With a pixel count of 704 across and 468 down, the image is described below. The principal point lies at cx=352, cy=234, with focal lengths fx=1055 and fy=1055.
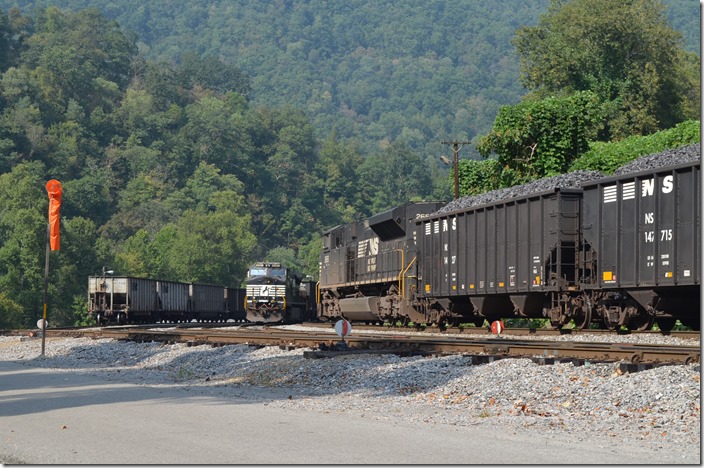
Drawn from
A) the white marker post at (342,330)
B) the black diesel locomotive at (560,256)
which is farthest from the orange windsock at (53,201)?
the white marker post at (342,330)

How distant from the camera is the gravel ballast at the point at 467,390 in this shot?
1388 cm

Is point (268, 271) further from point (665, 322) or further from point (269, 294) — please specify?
point (665, 322)

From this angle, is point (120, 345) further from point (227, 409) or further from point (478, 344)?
point (227, 409)

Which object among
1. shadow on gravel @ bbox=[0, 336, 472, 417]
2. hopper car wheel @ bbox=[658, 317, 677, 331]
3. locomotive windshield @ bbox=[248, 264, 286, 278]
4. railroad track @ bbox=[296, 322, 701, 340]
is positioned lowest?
shadow on gravel @ bbox=[0, 336, 472, 417]

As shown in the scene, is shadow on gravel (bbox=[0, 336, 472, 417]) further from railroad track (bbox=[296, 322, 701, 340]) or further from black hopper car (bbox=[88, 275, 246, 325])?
black hopper car (bbox=[88, 275, 246, 325])

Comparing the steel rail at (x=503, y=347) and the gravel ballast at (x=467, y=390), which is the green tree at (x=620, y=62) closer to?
the steel rail at (x=503, y=347)

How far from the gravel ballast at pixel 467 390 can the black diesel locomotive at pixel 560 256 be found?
5.21 meters

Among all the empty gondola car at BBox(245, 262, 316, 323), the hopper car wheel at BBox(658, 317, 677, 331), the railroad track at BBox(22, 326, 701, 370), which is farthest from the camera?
the empty gondola car at BBox(245, 262, 316, 323)

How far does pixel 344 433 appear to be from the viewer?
1289 cm

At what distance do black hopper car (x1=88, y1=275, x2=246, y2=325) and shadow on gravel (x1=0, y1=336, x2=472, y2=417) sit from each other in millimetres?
34515

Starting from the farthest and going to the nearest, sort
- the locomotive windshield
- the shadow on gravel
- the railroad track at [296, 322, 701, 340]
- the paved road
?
the locomotive windshield
the railroad track at [296, 322, 701, 340]
the shadow on gravel
the paved road

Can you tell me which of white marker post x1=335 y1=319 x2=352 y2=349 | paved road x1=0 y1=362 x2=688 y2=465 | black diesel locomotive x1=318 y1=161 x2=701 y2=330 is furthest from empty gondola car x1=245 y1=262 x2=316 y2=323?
paved road x1=0 y1=362 x2=688 y2=465

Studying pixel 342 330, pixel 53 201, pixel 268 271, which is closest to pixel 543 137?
pixel 268 271

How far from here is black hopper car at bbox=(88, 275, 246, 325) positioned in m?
62.5
